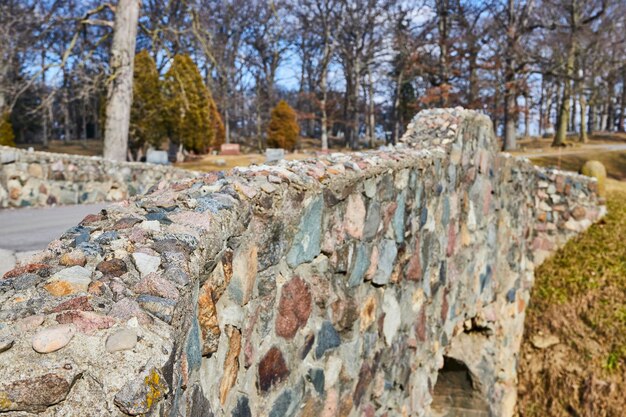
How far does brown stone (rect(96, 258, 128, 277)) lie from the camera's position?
1.43 meters

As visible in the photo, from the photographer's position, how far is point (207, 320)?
1743 millimetres

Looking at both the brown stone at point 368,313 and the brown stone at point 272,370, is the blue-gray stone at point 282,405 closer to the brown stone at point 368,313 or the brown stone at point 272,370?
the brown stone at point 272,370

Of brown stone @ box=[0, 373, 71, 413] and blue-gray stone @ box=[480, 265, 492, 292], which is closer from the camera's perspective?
brown stone @ box=[0, 373, 71, 413]

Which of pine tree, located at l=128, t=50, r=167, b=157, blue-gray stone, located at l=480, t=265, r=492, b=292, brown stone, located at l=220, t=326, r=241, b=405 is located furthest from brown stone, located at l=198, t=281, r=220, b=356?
pine tree, located at l=128, t=50, r=167, b=157

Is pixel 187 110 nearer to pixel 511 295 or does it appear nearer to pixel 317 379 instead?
pixel 511 295

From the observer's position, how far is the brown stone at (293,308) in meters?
2.34

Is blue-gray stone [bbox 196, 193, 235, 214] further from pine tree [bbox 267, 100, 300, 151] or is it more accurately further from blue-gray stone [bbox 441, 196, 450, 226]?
pine tree [bbox 267, 100, 300, 151]

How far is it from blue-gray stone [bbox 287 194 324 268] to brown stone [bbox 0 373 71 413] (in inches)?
56.1

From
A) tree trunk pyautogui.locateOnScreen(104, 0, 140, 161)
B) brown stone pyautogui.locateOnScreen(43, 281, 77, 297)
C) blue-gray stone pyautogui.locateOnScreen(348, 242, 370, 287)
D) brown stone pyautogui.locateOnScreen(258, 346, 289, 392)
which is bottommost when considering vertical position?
brown stone pyautogui.locateOnScreen(258, 346, 289, 392)

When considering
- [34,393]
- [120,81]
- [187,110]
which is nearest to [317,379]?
[34,393]

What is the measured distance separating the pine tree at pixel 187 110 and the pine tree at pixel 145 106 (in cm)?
57

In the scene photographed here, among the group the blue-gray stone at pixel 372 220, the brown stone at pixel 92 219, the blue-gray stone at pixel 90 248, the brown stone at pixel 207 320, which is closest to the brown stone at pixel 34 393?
the blue-gray stone at pixel 90 248

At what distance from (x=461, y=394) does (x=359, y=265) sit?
4.58 metres

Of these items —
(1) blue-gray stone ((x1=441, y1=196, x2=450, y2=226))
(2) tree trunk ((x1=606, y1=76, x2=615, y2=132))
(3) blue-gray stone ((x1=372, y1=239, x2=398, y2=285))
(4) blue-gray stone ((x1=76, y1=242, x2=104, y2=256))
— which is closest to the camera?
(4) blue-gray stone ((x1=76, y1=242, x2=104, y2=256))
